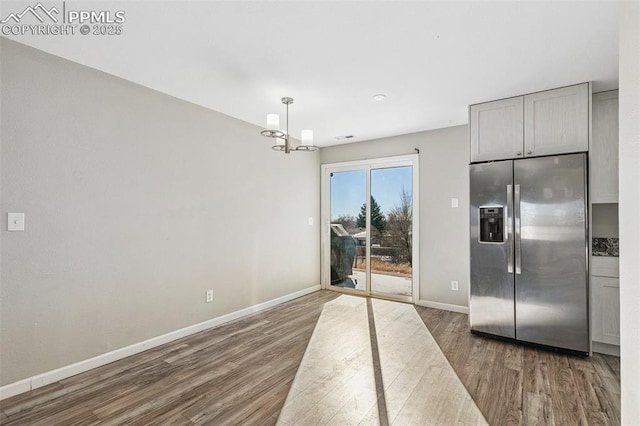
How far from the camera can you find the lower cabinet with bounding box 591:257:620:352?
115 inches

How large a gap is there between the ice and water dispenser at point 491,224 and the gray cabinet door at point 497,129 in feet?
1.87

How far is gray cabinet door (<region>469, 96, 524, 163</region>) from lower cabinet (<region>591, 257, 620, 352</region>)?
51.3 inches

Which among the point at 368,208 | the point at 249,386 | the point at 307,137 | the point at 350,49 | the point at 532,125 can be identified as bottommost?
the point at 249,386

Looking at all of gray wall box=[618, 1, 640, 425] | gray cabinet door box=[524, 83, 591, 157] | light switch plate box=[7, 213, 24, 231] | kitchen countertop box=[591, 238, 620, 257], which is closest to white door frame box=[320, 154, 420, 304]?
gray cabinet door box=[524, 83, 591, 157]

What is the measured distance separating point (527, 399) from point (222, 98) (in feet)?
12.3

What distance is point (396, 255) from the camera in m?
4.91

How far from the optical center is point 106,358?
275cm

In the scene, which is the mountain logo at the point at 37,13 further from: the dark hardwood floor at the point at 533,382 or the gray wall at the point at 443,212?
the gray wall at the point at 443,212

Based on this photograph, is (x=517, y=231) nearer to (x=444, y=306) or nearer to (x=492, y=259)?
(x=492, y=259)

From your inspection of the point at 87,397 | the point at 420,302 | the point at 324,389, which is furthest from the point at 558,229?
the point at 87,397

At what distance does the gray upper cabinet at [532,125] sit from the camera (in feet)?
9.69

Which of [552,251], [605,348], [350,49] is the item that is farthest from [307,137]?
[605,348]

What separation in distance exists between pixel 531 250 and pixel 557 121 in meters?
1.29

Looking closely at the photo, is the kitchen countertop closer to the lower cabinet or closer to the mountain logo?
the lower cabinet
